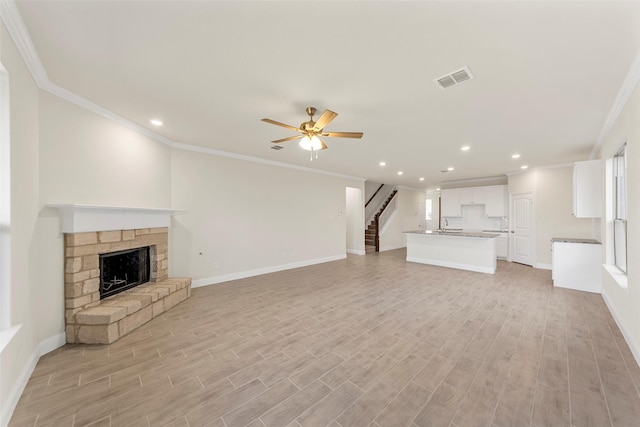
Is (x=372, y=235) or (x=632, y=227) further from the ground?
(x=632, y=227)

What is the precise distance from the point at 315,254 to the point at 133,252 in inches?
174

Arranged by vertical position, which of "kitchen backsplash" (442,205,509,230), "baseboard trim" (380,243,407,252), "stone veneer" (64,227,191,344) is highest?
"kitchen backsplash" (442,205,509,230)

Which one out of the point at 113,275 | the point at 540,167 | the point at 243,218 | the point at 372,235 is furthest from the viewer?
the point at 372,235

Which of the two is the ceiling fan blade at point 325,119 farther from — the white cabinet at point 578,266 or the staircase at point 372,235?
the staircase at point 372,235

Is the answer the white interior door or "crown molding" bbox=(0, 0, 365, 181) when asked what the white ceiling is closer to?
"crown molding" bbox=(0, 0, 365, 181)

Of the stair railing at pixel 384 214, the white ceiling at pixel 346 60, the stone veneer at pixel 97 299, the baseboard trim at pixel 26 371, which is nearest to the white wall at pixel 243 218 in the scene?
the stone veneer at pixel 97 299

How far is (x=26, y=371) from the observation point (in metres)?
2.13

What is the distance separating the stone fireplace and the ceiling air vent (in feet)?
13.3

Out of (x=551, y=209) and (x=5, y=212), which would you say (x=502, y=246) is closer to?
(x=551, y=209)

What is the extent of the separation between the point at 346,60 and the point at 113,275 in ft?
13.3

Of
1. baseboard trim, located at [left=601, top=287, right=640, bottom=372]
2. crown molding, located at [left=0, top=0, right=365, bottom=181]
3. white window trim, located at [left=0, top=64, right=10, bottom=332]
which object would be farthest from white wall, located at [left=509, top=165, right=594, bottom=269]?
white window trim, located at [left=0, top=64, right=10, bottom=332]

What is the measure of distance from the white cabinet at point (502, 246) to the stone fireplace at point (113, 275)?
29.0ft

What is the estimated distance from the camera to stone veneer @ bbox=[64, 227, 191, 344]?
2.71 meters

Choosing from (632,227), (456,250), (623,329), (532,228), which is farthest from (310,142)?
(532,228)
